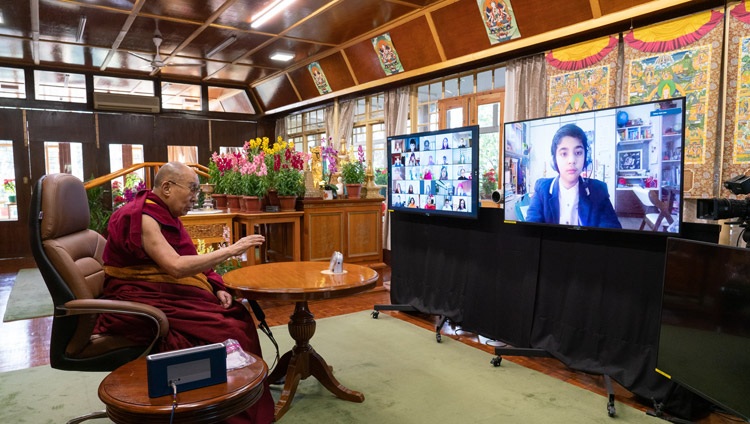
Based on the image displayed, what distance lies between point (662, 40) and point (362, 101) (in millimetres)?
4529

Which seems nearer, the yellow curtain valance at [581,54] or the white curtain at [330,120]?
the yellow curtain valance at [581,54]

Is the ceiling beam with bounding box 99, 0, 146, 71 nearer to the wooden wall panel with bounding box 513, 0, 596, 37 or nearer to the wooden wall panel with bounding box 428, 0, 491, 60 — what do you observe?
the wooden wall panel with bounding box 428, 0, 491, 60

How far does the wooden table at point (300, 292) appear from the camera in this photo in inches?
87.2

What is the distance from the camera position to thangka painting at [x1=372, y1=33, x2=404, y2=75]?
5902mm

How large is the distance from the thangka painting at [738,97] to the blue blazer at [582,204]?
1.43m

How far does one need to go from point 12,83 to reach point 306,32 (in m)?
5.47

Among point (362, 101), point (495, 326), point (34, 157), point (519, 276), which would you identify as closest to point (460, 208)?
point (519, 276)

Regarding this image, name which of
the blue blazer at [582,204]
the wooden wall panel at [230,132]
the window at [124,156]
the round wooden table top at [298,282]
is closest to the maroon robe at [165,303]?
the round wooden table top at [298,282]

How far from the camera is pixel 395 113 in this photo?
664 centimetres

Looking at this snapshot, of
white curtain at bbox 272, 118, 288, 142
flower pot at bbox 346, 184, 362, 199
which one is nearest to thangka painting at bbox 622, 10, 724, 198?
flower pot at bbox 346, 184, 362, 199

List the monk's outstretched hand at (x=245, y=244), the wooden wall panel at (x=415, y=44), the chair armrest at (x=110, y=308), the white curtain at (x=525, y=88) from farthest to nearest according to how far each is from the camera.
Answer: the wooden wall panel at (x=415, y=44) → the white curtain at (x=525, y=88) → the monk's outstretched hand at (x=245, y=244) → the chair armrest at (x=110, y=308)

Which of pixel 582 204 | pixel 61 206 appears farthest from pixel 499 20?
pixel 61 206

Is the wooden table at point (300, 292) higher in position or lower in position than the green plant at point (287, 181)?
lower

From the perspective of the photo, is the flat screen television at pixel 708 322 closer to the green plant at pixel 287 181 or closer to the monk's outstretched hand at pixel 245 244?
the monk's outstretched hand at pixel 245 244
